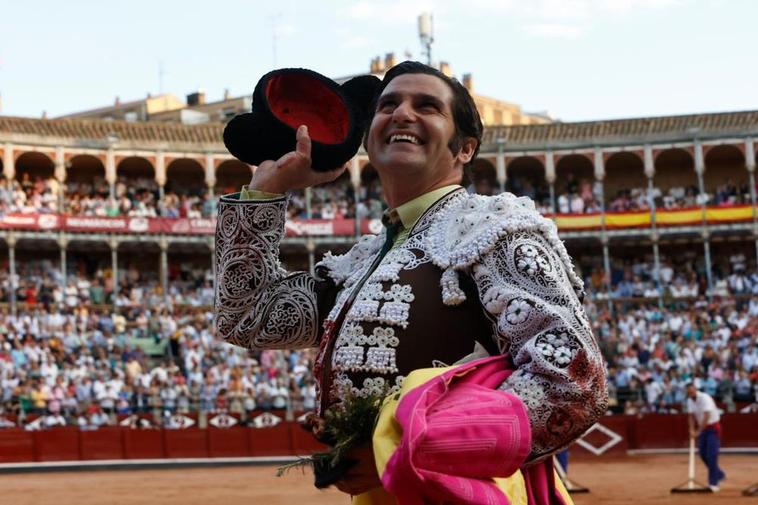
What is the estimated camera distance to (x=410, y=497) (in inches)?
64.1

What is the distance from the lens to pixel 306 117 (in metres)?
2.45

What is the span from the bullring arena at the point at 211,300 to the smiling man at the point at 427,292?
9.81m

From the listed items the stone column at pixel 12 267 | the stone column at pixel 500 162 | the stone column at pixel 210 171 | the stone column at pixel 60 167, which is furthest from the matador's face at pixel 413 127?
the stone column at pixel 500 162

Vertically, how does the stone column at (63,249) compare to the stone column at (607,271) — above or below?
above

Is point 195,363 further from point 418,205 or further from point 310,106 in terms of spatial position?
point 418,205

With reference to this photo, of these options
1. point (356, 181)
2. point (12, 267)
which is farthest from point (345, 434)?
point (356, 181)

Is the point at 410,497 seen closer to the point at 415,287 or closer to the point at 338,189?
the point at 415,287

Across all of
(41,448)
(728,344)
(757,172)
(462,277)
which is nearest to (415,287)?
(462,277)

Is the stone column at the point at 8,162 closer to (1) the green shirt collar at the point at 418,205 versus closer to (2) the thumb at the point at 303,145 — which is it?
(2) the thumb at the point at 303,145

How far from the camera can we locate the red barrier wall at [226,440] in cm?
1770

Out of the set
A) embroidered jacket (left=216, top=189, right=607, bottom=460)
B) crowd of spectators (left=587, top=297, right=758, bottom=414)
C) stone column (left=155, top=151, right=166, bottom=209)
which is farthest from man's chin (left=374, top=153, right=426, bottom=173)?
stone column (left=155, top=151, right=166, bottom=209)

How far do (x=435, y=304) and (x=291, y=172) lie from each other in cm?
51

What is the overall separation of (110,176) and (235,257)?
28.1m

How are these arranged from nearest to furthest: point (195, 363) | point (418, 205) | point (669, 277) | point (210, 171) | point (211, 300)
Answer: point (418, 205), point (195, 363), point (669, 277), point (211, 300), point (210, 171)
